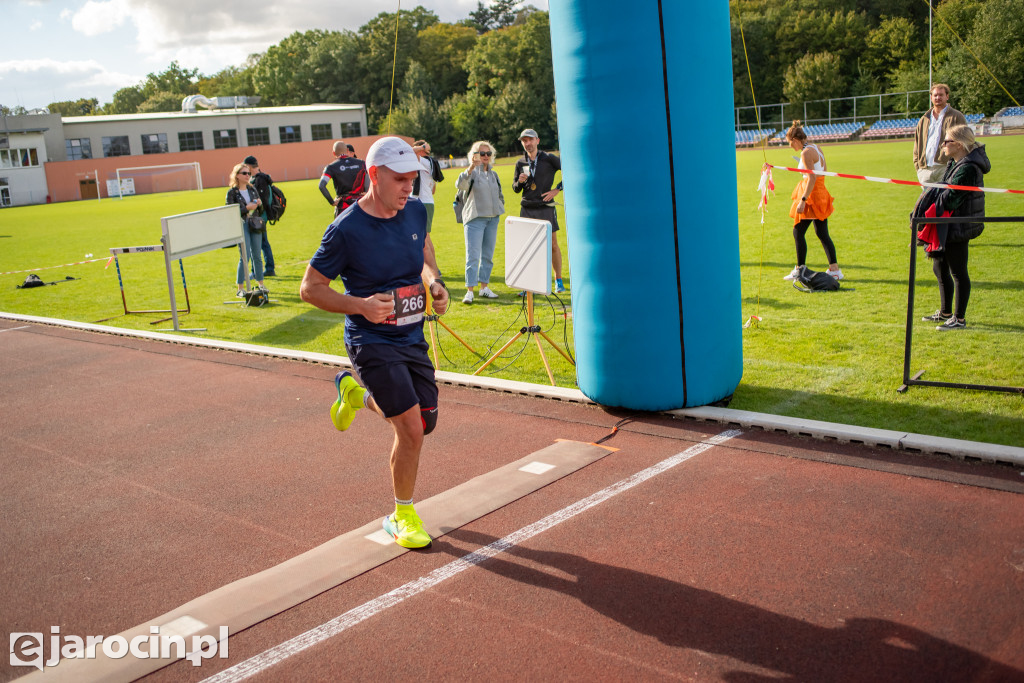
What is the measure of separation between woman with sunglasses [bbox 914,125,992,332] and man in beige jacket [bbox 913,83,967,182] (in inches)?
40.2

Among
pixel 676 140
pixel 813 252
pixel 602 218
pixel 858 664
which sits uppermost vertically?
pixel 676 140

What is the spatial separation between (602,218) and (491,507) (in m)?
2.43

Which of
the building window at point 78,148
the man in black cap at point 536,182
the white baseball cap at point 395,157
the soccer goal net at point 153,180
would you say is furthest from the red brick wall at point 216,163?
the white baseball cap at point 395,157

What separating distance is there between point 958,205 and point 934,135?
9.60 ft

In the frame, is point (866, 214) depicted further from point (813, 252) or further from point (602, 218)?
point (602, 218)

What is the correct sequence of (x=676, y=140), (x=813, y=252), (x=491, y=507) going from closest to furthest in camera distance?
(x=491, y=507)
(x=676, y=140)
(x=813, y=252)

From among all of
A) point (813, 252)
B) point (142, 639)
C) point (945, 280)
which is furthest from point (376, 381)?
point (813, 252)

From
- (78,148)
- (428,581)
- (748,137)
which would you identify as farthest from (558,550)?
(78,148)

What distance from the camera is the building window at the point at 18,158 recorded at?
7219 centimetres

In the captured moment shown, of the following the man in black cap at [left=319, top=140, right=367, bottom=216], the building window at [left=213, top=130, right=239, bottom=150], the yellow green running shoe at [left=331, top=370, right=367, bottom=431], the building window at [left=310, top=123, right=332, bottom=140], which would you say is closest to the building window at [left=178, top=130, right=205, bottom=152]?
the building window at [left=213, top=130, right=239, bottom=150]

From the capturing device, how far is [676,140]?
612 cm

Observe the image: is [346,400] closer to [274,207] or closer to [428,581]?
[428,581]

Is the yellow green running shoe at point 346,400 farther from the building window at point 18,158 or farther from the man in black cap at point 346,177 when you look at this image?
the building window at point 18,158

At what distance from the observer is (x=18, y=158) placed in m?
73.1
